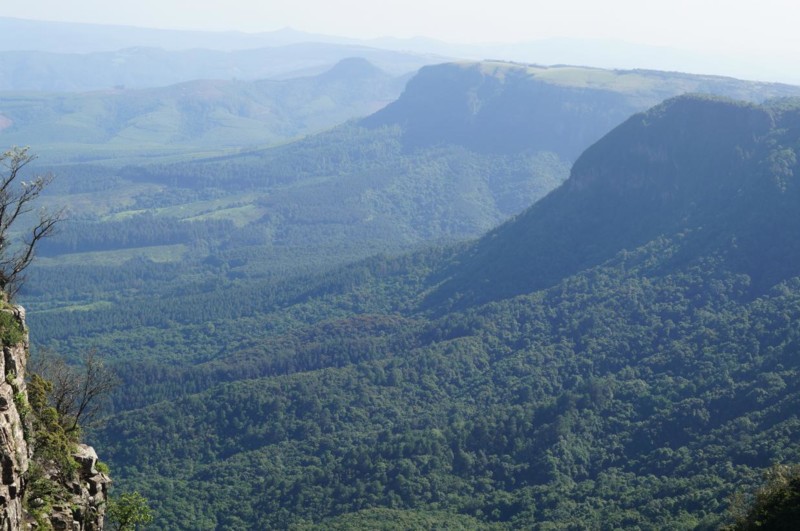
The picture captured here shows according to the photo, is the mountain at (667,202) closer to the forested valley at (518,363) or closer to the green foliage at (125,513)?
the forested valley at (518,363)

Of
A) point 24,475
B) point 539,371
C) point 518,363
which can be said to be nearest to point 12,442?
point 24,475

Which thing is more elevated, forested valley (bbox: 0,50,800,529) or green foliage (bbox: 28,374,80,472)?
green foliage (bbox: 28,374,80,472)

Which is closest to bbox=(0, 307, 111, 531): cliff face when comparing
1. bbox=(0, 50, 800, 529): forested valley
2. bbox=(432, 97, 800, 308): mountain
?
bbox=(0, 50, 800, 529): forested valley

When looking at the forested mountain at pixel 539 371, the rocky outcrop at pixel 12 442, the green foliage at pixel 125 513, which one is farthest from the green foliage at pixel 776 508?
the rocky outcrop at pixel 12 442

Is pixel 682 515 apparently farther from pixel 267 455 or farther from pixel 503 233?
pixel 503 233

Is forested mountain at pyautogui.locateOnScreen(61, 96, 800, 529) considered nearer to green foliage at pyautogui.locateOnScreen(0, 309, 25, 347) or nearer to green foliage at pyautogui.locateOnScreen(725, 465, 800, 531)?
green foliage at pyautogui.locateOnScreen(725, 465, 800, 531)

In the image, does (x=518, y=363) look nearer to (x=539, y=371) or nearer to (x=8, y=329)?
(x=539, y=371)
